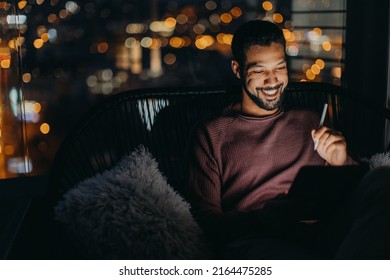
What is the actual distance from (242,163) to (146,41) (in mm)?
1970

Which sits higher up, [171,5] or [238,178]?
[171,5]

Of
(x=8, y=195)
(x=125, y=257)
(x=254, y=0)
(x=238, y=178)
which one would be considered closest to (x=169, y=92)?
(x=238, y=178)

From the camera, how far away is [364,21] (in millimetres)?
2807

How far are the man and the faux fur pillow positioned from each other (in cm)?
10

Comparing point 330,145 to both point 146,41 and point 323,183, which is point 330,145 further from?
point 146,41

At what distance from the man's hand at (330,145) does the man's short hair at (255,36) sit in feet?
0.94

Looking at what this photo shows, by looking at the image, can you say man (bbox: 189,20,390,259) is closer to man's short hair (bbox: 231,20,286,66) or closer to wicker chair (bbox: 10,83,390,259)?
man's short hair (bbox: 231,20,286,66)

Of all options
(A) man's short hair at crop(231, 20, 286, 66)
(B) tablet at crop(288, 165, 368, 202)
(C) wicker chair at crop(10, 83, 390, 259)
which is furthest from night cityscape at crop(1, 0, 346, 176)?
(B) tablet at crop(288, 165, 368, 202)

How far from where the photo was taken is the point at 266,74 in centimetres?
171


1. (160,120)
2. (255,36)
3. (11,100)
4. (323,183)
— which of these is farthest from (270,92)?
(11,100)

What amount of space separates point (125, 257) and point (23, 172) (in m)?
1.81

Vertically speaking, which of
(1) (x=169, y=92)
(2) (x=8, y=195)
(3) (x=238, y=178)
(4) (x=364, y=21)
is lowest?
(2) (x=8, y=195)

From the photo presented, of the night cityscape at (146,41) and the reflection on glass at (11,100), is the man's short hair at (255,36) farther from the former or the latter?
the reflection on glass at (11,100)
